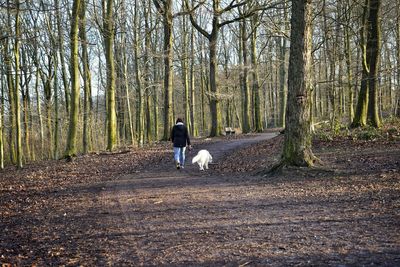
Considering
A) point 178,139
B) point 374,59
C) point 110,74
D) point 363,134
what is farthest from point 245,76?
point 178,139

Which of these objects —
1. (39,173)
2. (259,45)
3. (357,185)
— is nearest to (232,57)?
(259,45)

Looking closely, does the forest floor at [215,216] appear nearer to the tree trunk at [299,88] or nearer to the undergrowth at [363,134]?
the tree trunk at [299,88]

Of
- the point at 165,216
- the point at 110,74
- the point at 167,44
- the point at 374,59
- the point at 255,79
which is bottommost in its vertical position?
the point at 165,216

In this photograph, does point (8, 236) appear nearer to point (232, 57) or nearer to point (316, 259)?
point (316, 259)

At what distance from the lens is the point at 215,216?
7109 millimetres

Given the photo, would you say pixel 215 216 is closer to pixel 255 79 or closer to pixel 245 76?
pixel 245 76

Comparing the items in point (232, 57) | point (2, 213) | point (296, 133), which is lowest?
point (2, 213)

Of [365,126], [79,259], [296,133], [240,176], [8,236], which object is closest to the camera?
[79,259]

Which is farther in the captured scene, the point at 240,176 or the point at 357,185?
the point at 240,176

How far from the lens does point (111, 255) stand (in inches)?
209

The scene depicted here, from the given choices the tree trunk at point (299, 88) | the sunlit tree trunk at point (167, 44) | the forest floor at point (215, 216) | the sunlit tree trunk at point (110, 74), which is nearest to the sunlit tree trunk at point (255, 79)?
the sunlit tree trunk at point (167, 44)

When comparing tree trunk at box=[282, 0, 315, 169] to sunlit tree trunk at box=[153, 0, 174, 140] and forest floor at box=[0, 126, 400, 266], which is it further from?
sunlit tree trunk at box=[153, 0, 174, 140]

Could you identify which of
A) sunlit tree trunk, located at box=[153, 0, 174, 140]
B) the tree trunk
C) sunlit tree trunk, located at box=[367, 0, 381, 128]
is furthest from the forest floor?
sunlit tree trunk, located at box=[153, 0, 174, 140]

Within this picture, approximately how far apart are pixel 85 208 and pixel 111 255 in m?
3.60
